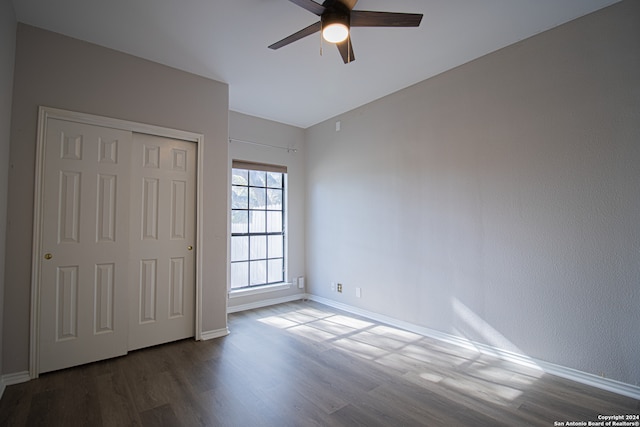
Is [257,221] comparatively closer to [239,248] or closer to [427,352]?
[239,248]

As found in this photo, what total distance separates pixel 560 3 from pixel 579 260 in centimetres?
196

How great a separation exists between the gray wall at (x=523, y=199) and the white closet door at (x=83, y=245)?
2838mm

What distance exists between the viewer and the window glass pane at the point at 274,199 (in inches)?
186

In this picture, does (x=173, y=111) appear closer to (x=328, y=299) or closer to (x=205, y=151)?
(x=205, y=151)

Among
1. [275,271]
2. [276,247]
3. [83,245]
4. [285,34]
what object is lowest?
[275,271]

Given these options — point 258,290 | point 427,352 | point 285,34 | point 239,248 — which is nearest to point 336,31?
point 285,34

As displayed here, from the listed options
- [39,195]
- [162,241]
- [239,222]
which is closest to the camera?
[39,195]

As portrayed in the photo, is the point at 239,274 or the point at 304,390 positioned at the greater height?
the point at 239,274

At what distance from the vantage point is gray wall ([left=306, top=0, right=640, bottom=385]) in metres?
2.16

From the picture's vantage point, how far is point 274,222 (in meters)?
4.77

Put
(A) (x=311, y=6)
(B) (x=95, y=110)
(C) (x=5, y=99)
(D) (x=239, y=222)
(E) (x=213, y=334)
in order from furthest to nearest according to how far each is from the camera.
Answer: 1. (D) (x=239, y=222)
2. (E) (x=213, y=334)
3. (B) (x=95, y=110)
4. (C) (x=5, y=99)
5. (A) (x=311, y=6)

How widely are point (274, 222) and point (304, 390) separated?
289 cm

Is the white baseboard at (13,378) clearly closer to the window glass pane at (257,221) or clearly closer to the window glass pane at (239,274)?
the window glass pane at (239,274)

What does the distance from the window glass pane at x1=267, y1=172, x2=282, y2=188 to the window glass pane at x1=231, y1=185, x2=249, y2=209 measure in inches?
17.6
